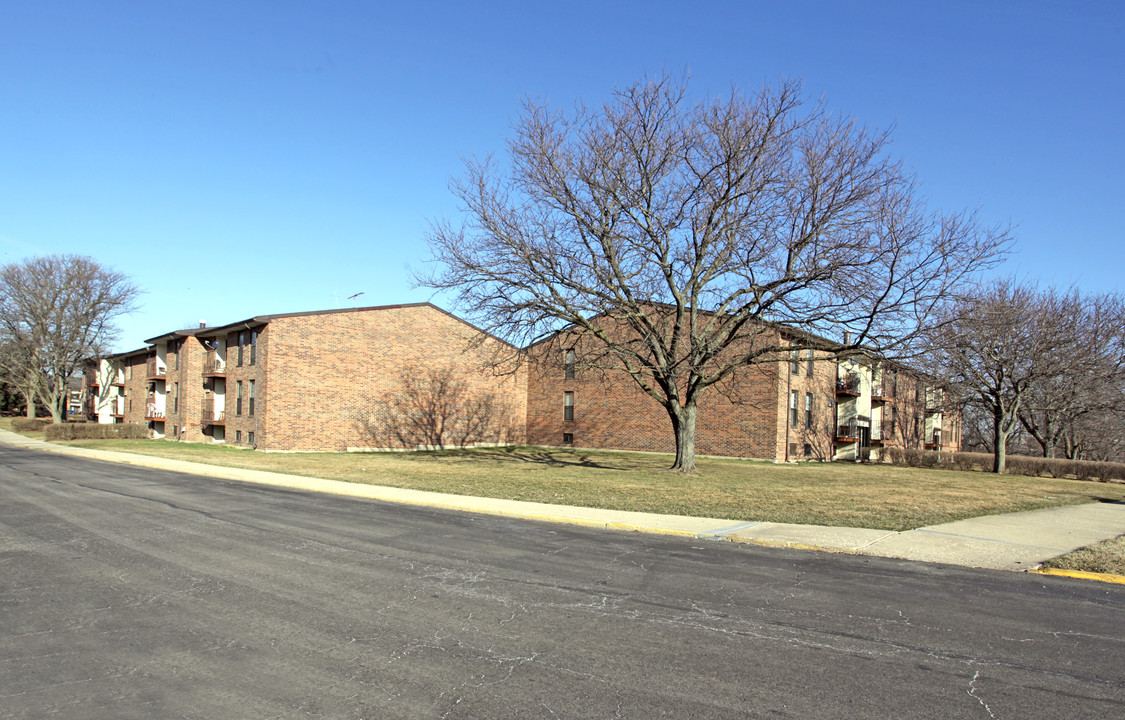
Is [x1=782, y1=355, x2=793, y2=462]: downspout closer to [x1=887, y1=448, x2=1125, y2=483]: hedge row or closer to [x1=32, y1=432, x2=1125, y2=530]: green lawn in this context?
[x1=32, y1=432, x2=1125, y2=530]: green lawn

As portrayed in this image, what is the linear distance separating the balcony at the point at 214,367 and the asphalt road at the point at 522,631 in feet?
102

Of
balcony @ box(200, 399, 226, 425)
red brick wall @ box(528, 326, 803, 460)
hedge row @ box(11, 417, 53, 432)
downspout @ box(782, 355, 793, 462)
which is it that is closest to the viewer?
red brick wall @ box(528, 326, 803, 460)

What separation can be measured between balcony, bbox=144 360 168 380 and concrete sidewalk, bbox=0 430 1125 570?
38851 mm

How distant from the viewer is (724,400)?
118 ft

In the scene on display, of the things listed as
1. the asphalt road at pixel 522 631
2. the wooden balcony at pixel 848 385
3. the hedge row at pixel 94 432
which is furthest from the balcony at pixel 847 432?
the hedge row at pixel 94 432

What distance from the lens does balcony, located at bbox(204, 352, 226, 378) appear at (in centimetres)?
3971

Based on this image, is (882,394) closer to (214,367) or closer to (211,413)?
(214,367)

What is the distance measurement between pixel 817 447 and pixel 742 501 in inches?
1027

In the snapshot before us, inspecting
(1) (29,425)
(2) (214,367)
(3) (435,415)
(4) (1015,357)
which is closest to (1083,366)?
(4) (1015,357)

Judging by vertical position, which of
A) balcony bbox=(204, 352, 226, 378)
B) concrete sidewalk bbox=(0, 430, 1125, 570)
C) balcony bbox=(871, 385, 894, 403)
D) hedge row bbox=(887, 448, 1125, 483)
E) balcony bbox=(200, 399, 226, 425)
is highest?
balcony bbox=(204, 352, 226, 378)

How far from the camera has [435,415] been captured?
1626 inches

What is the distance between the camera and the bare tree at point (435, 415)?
3847 centimetres

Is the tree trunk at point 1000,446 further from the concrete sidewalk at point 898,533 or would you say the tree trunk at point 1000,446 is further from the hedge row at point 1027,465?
the concrete sidewalk at point 898,533

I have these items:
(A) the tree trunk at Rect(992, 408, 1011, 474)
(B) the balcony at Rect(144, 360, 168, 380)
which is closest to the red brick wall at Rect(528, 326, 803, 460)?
(A) the tree trunk at Rect(992, 408, 1011, 474)
